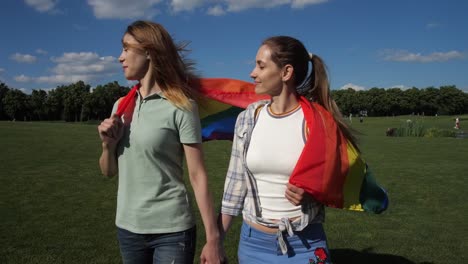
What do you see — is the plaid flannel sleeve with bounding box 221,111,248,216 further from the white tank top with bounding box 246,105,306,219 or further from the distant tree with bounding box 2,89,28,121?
the distant tree with bounding box 2,89,28,121

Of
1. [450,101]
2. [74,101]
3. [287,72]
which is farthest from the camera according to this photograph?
[450,101]

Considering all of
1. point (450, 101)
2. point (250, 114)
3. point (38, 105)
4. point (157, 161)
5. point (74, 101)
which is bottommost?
point (157, 161)

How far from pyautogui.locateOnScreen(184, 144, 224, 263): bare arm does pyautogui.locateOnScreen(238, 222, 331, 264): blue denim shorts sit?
25 centimetres

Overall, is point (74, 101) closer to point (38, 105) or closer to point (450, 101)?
point (38, 105)

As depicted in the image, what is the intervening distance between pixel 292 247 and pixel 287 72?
3.96 feet

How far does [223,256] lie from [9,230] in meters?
6.36

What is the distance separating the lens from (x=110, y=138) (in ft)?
9.62

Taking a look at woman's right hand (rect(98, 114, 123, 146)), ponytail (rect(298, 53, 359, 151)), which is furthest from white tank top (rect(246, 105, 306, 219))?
woman's right hand (rect(98, 114, 123, 146))

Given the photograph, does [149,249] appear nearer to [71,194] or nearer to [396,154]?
[71,194]

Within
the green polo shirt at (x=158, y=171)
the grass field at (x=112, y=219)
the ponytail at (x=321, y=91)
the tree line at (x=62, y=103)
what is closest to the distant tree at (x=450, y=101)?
the tree line at (x=62, y=103)

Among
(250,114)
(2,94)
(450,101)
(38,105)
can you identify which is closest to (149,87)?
(250,114)

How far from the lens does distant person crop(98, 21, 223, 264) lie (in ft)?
9.31

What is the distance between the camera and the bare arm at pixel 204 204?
113 inches

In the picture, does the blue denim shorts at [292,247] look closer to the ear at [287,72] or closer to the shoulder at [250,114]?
the shoulder at [250,114]
